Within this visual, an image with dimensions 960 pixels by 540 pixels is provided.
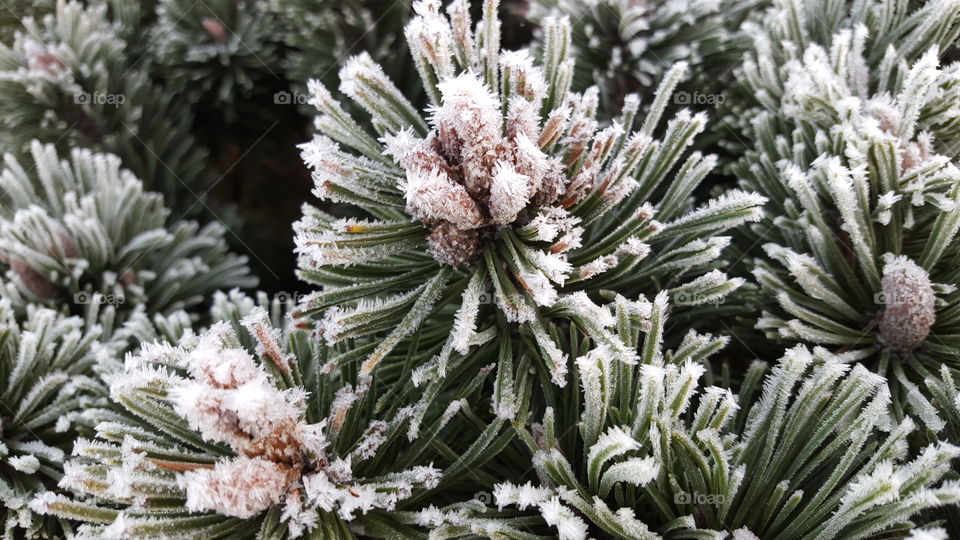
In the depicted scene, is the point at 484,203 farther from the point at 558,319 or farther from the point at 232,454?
the point at 232,454


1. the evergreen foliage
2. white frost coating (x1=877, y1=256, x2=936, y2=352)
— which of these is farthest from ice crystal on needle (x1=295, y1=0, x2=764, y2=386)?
white frost coating (x1=877, y1=256, x2=936, y2=352)

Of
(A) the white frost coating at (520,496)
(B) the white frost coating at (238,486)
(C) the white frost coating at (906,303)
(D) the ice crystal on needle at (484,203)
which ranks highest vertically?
(D) the ice crystal on needle at (484,203)

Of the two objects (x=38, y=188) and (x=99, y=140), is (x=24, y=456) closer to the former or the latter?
(x=38, y=188)

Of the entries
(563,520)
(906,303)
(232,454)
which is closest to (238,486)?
(232,454)

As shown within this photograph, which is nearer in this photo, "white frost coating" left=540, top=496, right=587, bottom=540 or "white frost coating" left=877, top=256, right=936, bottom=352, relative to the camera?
Result: "white frost coating" left=540, top=496, right=587, bottom=540

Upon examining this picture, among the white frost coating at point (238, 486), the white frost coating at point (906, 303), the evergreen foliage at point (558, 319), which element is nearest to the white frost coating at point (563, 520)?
the evergreen foliage at point (558, 319)

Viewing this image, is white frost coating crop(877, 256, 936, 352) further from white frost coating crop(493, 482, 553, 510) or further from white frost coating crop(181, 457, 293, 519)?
white frost coating crop(181, 457, 293, 519)

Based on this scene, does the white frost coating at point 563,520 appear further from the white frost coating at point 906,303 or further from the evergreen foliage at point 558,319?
the white frost coating at point 906,303

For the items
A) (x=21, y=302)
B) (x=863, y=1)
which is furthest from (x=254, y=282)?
(x=863, y=1)
